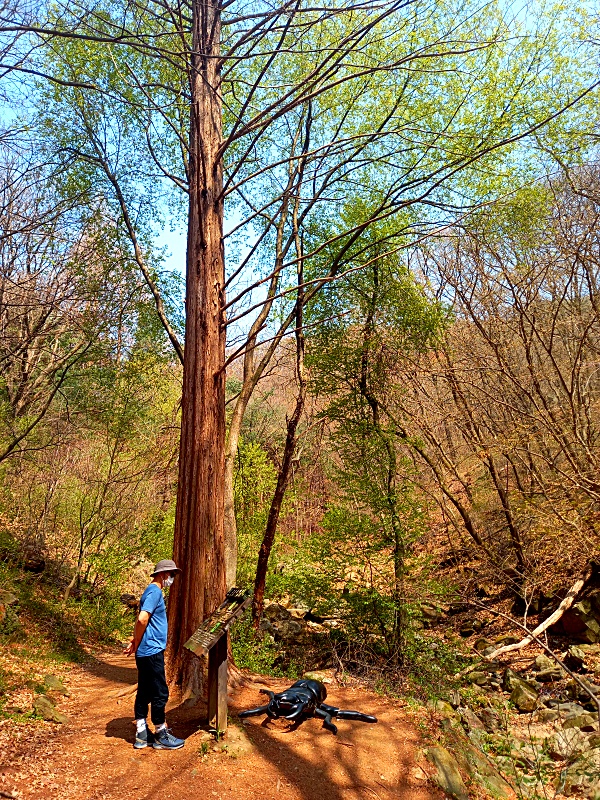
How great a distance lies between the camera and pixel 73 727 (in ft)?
15.8

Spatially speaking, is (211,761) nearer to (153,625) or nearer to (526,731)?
(153,625)

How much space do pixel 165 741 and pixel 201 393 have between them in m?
3.13

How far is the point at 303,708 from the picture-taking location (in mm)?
4910

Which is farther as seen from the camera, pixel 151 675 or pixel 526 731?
pixel 526 731

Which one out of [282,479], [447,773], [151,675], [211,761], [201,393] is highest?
[201,393]

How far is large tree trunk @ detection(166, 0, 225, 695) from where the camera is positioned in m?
5.48

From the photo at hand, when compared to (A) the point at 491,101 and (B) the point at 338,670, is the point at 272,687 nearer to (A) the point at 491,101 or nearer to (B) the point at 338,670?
(B) the point at 338,670

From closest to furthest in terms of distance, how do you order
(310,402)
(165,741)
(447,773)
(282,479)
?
1. (165,741)
2. (447,773)
3. (282,479)
4. (310,402)

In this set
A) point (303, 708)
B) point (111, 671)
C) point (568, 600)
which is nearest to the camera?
point (303, 708)

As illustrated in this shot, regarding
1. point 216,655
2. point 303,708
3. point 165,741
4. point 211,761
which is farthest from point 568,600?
point 165,741

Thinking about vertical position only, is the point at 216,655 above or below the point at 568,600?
above

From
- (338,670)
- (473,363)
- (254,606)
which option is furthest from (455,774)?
(473,363)

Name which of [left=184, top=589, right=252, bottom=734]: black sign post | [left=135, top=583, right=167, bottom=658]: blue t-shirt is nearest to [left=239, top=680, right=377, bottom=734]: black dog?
[left=184, top=589, right=252, bottom=734]: black sign post

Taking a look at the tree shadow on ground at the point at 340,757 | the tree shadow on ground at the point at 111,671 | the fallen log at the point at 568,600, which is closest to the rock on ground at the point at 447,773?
the tree shadow on ground at the point at 340,757
